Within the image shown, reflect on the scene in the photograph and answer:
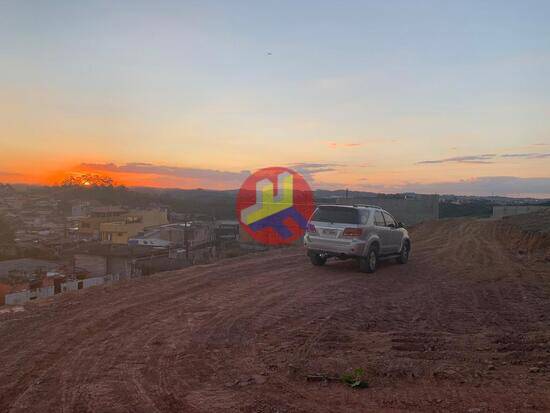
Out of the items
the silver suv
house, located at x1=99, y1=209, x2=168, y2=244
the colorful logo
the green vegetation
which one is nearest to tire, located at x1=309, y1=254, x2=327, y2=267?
the silver suv

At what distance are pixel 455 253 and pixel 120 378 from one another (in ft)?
49.5

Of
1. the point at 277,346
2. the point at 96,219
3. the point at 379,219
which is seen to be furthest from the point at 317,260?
the point at 96,219

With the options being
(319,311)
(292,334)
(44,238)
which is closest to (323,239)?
(319,311)

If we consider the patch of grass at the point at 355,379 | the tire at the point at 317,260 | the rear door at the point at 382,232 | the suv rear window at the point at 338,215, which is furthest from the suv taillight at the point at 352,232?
the patch of grass at the point at 355,379

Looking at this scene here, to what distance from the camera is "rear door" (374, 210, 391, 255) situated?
12508 millimetres

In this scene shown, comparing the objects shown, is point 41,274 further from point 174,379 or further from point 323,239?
point 174,379

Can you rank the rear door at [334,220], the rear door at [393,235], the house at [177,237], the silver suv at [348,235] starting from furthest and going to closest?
1. the house at [177,237]
2. the rear door at [393,235]
3. the rear door at [334,220]
4. the silver suv at [348,235]

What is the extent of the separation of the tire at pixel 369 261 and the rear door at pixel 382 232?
456mm

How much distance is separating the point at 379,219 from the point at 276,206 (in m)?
24.3

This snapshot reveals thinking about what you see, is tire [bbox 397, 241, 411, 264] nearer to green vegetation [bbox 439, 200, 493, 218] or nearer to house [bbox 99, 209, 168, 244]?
A: house [bbox 99, 209, 168, 244]

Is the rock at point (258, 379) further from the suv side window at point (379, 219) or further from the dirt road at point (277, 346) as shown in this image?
the suv side window at point (379, 219)

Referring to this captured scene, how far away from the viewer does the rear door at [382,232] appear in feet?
41.0

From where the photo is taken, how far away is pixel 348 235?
38.4 feet

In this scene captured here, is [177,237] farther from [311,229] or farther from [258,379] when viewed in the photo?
[258,379]
